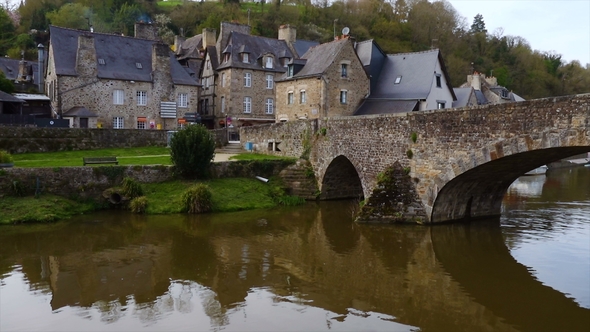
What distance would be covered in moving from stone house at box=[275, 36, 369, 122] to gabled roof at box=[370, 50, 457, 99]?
102cm

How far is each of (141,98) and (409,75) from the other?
1533cm

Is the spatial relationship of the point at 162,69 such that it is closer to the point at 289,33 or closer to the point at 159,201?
the point at 289,33

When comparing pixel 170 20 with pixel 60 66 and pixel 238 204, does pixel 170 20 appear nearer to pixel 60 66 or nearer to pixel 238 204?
pixel 60 66

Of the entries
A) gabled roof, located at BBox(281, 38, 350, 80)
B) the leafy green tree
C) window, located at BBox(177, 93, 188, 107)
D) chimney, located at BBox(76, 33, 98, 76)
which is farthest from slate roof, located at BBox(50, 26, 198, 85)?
gabled roof, located at BBox(281, 38, 350, 80)

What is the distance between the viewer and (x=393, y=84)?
25766 millimetres

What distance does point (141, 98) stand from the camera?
29.8m

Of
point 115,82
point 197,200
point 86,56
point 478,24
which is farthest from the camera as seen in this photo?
point 478,24

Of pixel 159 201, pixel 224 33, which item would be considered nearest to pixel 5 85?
pixel 224 33

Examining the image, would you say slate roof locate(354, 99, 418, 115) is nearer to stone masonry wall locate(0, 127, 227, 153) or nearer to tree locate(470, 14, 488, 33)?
stone masonry wall locate(0, 127, 227, 153)

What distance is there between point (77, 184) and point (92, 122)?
12.1 metres

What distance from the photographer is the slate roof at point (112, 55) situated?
2791cm

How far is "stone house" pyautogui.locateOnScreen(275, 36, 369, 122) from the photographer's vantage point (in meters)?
25.4

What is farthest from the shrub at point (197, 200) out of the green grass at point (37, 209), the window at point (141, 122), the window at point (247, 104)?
the window at point (247, 104)

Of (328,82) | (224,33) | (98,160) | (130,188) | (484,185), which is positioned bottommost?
(130,188)
